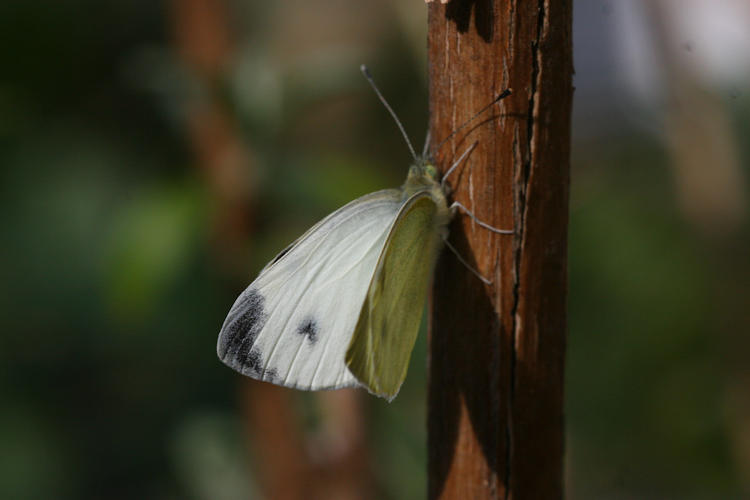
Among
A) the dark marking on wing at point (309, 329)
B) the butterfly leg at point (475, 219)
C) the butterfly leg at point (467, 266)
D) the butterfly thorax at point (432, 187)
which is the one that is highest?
the butterfly thorax at point (432, 187)

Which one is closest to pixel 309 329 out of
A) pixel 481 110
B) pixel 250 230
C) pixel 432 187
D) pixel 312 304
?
pixel 312 304

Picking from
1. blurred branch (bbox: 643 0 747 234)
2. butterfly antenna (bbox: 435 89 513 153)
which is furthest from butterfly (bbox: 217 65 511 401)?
blurred branch (bbox: 643 0 747 234)

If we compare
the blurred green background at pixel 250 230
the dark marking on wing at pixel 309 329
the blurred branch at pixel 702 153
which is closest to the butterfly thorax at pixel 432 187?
the dark marking on wing at pixel 309 329

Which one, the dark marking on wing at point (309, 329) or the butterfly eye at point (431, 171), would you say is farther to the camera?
the dark marking on wing at point (309, 329)

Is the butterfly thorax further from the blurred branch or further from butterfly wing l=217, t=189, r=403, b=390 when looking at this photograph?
the blurred branch

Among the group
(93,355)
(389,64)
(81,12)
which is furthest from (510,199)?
(81,12)

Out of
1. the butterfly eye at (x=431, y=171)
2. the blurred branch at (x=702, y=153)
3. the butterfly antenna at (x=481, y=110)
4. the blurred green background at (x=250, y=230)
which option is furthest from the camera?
the blurred branch at (x=702, y=153)

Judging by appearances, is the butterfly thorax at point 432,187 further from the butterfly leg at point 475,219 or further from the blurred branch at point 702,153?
the blurred branch at point 702,153

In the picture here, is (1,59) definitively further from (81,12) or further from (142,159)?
(142,159)
